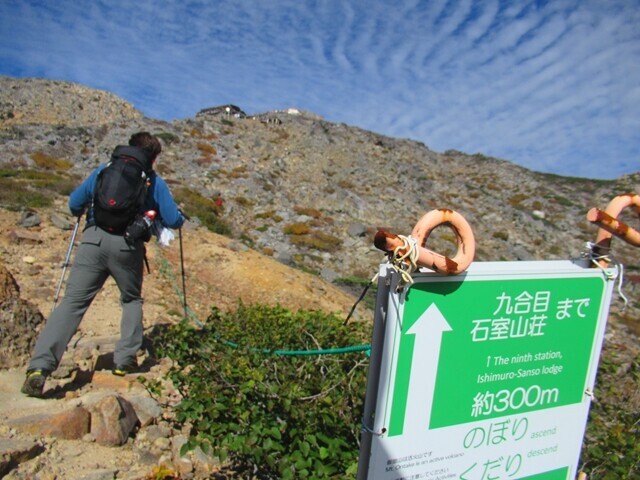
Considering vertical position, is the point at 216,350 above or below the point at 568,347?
below

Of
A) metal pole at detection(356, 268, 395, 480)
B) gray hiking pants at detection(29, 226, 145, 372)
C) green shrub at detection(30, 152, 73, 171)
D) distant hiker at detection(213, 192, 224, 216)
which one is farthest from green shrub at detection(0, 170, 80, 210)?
metal pole at detection(356, 268, 395, 480)

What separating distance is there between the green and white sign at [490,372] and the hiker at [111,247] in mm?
2404

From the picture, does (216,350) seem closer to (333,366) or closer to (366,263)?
(333,366)

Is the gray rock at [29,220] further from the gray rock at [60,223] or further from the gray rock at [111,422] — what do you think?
the gray rock at [111,422]

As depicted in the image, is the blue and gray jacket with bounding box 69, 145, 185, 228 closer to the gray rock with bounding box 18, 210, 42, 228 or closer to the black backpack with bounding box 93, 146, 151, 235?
the black backpack with bounding box 93, 146, 151, 235

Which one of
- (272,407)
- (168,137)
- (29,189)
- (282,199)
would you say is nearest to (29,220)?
(29,189)

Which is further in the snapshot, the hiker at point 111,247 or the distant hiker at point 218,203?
the distant hiker at point 218,203

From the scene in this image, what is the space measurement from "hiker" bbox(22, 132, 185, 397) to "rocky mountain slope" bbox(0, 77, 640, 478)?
1.34 feet

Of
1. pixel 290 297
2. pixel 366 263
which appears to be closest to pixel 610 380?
pixel 290 297

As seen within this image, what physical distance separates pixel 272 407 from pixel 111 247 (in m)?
1.86

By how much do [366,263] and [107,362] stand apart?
1101 centimetres

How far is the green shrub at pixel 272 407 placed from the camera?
1898 millimetres

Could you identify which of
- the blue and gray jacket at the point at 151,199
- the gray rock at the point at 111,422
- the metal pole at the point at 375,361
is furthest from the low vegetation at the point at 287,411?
the blue and gray jacket at the point at 151,199

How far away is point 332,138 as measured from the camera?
98.1 feet
